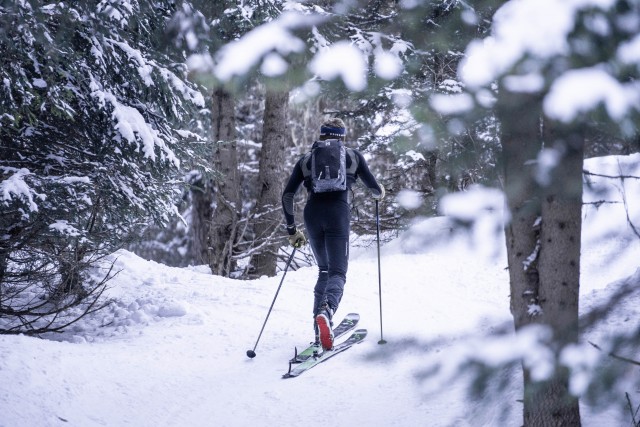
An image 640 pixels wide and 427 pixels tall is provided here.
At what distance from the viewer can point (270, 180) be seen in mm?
11938

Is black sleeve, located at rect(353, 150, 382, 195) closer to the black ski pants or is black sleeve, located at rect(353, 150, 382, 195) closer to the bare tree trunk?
the black ski pants

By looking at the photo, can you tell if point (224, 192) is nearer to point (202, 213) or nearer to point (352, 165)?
point (202, 213)

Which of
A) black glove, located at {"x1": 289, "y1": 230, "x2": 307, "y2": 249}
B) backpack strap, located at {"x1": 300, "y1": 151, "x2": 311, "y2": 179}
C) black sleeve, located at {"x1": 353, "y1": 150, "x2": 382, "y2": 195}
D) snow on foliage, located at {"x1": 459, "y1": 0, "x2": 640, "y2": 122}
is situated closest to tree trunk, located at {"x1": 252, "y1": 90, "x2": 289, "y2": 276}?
black glove, located at {"x1": 289, "y1": 230, "x2": 307, "y2": 249}

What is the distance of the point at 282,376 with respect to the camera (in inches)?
229

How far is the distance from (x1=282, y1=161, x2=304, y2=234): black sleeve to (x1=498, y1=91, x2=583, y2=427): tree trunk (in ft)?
10.5

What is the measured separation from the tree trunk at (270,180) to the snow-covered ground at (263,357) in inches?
93.2

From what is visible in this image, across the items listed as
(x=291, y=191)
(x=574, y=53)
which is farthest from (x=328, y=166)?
(x=574, y=53)

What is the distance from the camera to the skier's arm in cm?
656

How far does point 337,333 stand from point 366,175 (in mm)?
1836

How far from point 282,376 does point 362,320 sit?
2.27 meters

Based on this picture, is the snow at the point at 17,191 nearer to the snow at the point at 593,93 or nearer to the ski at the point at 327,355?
the ski at the point at 327,355

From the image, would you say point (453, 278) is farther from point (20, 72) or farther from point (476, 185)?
point (476, 185)

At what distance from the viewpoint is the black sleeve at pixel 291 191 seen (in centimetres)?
657

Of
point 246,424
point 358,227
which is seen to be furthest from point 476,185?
point 358,227
